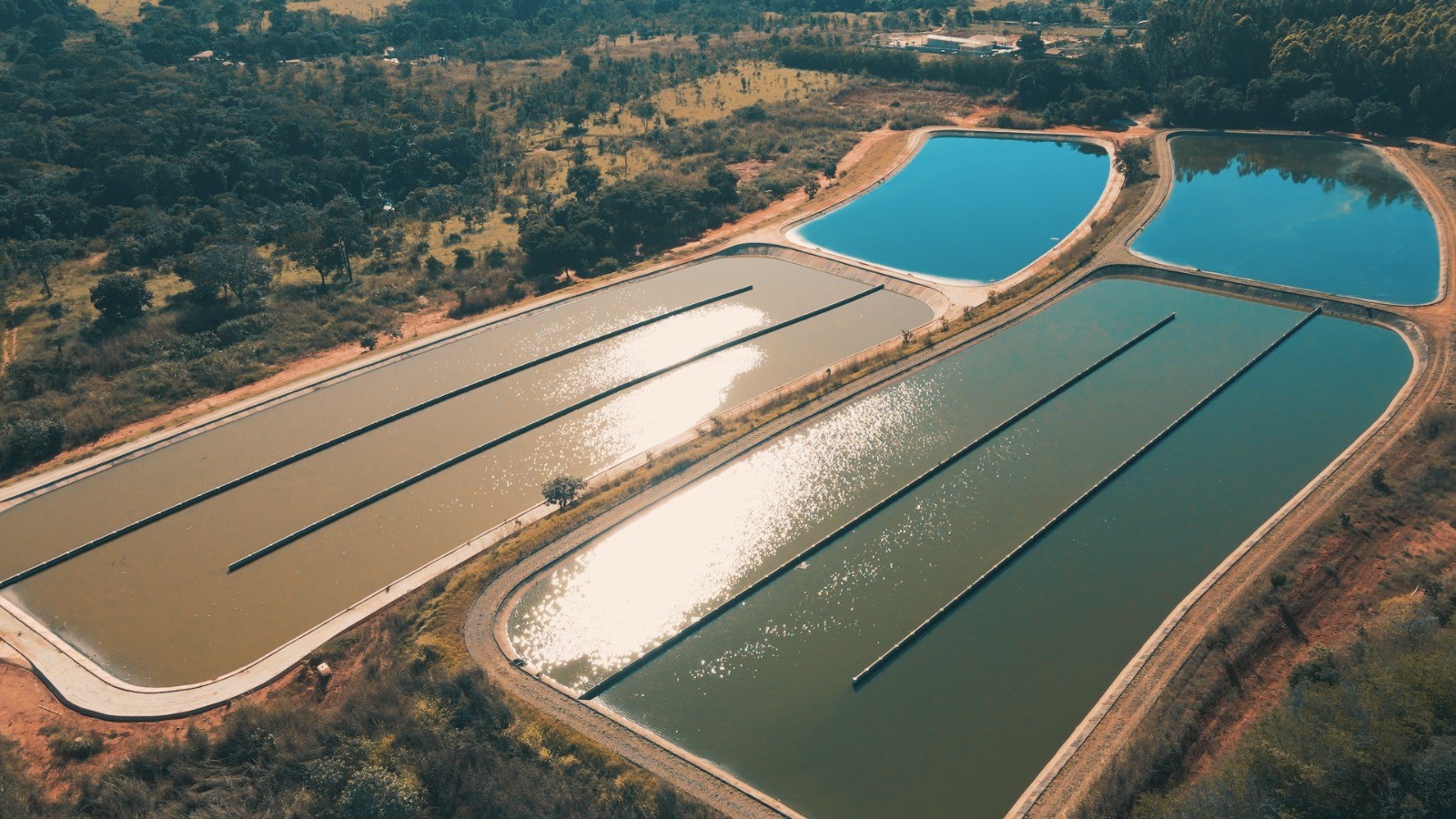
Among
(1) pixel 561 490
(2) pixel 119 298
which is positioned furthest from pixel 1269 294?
(2) pixel 119 298

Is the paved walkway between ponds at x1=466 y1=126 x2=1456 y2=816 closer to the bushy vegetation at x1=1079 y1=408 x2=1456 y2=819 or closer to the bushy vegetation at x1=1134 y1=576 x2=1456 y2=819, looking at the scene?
the bushy vegetation at x1=1079 y1=408 x2=1456 y2=819

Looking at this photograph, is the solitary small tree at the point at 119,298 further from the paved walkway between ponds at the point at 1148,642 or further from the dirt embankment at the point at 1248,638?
the dirt embankment at the point at 1248,638

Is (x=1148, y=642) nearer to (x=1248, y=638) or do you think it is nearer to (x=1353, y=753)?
(x=1248, y=638)

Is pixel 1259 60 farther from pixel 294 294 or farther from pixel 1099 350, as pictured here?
pixel 294 294

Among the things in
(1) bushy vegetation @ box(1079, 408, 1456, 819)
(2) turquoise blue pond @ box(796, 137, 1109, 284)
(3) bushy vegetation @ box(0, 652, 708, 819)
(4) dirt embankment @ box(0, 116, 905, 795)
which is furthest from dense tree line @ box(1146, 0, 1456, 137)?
(3) bushy vegetation @ box(0, 652, 708, 819)

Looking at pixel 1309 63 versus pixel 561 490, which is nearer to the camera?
pixel 561 490

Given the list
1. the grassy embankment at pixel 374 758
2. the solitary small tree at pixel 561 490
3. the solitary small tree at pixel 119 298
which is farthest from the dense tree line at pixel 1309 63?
the solitary small tree at pixel 119 298

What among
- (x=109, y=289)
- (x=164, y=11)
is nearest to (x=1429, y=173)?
(x=109, y=289)
